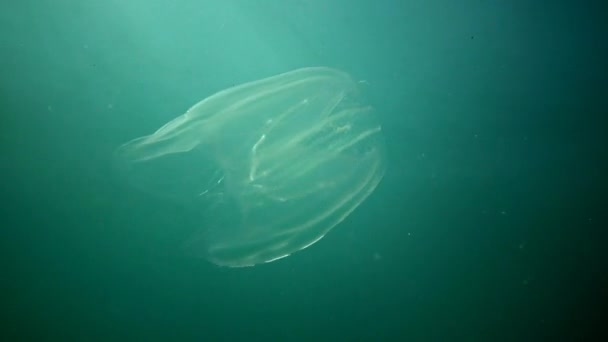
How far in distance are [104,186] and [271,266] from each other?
113 centimetres

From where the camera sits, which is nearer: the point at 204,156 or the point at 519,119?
the point at 204,156

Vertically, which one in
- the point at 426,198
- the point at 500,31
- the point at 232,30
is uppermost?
the point at 232,30

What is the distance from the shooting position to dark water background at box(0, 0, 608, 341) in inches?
84.1

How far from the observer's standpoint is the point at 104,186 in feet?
7.30

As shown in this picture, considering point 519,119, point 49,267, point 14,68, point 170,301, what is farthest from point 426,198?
point 14,68

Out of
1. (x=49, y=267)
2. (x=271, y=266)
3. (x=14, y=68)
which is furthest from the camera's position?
(x=271, y=266)

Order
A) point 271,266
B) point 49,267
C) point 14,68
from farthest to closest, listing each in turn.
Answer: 1. point 271,266
2. point 49,267
3. point 14,68

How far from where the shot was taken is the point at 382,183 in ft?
7.69

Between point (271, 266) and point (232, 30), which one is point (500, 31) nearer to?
point (232, 30)

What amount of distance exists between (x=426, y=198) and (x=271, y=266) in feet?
3.56

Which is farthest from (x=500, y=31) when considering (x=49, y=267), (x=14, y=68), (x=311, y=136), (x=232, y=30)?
(x=49, y=267)

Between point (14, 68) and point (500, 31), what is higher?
point (14, 68)

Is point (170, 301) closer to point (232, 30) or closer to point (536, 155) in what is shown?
point (232, 30)

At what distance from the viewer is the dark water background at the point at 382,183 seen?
2.14 meters
